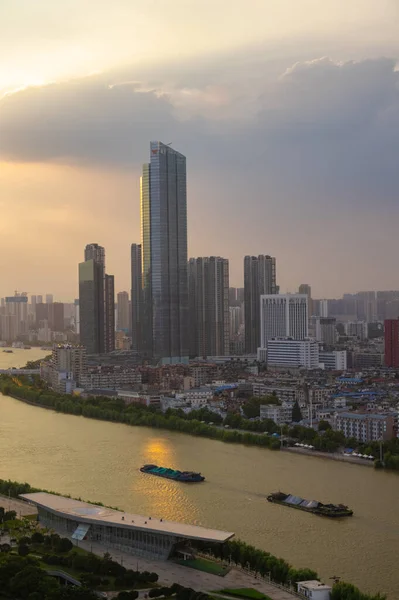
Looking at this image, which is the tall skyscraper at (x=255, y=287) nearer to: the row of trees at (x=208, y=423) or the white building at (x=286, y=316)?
the white building at (x=286, y=316)

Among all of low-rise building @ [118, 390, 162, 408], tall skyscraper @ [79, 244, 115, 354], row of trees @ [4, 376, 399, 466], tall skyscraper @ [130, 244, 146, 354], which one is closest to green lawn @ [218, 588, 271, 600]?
row of trees @ [4, 376, 399, 466]

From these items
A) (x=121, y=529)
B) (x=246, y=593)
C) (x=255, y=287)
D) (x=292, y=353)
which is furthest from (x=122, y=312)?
(x=246, y=593)

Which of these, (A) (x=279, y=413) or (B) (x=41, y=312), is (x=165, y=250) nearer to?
(A) (x=279, y=413)

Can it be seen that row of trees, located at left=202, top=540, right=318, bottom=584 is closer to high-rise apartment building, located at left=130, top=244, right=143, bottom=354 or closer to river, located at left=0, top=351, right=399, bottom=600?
river, located at left=0, top=351, right=399, bottom=600

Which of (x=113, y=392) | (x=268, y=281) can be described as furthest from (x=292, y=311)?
(x=113, y=392)

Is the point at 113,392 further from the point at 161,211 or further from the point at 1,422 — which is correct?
the point at 161,211

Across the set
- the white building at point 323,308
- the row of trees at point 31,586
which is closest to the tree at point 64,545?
the row of trees at point 31,586
